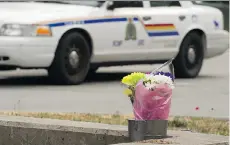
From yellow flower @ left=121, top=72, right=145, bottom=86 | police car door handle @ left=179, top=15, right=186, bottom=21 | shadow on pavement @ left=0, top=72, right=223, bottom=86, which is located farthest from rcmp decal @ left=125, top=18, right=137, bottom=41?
yellow flower @ left=121, top=72, right=145, bottom=86

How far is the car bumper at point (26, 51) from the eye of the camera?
1043 cm

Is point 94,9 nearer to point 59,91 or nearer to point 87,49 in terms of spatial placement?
point 87,49

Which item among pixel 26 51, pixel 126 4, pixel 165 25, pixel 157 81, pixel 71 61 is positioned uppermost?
pixel 126 4

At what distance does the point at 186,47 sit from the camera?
12.9 m

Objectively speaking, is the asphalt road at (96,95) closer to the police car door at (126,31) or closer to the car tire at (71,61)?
the car tire at (71,61)

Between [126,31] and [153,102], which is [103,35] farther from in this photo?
[153,102]

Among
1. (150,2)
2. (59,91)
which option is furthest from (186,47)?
(59,91)

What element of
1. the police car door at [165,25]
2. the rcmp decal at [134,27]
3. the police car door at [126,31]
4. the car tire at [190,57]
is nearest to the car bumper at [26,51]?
the rcmp decal at [134,27]

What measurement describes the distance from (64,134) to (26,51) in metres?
5.57

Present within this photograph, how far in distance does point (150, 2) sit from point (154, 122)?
785cm

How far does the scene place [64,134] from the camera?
16.6 ft

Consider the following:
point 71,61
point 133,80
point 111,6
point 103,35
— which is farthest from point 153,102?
point 111,6

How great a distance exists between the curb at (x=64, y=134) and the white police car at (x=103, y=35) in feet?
17.2

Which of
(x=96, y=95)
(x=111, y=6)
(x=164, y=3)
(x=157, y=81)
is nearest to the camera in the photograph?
(x=157, y=81)
